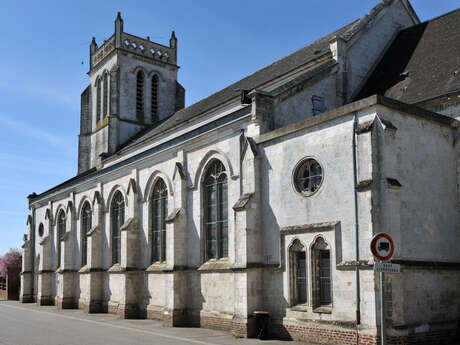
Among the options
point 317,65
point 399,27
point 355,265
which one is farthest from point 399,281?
point 399,27

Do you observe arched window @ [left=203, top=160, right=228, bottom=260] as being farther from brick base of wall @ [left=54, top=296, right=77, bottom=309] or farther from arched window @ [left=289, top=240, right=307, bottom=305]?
brick base of wall @ [left=54, top=296, right=77, bottom=309]

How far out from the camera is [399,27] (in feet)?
81.9

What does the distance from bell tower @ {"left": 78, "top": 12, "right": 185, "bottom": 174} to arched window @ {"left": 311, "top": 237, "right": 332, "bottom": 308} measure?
2357cm

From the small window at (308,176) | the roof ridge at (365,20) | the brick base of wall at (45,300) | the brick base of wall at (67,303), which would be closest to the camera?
the small window at (308,176)

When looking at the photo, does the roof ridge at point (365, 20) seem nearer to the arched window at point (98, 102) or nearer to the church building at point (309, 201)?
the church building at point (309, 201)

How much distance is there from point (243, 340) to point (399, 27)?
1645 cm

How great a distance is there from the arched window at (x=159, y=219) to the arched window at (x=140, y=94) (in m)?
15.1

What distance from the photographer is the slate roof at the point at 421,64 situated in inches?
718

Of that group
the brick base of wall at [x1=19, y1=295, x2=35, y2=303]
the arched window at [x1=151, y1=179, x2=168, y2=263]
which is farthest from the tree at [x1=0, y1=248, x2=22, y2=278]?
the arched window at [x1=151, y1=179, x2=168, y2=263]

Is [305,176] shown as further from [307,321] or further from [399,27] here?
[399,27]

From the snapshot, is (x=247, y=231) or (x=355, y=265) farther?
(x=247, y=231)

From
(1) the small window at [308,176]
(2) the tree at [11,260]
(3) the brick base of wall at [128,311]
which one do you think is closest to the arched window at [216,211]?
(1) the small window at [308,176]

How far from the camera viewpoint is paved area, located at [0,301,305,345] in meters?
16.6

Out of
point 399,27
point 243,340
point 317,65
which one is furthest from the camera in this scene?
point 399,27
